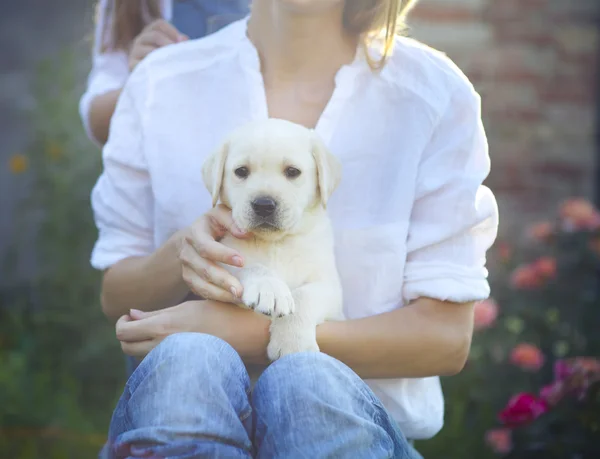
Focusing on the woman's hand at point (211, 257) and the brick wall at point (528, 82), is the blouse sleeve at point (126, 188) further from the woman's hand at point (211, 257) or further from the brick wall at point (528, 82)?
the brick wall at point (528, 82)

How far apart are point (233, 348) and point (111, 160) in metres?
0.61

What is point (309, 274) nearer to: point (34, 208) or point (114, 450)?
point (114, 450)

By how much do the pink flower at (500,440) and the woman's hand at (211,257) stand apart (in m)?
1.38

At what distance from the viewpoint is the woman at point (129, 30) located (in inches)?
90.6

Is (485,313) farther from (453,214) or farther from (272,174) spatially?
(272,174)

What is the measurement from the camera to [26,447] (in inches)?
125

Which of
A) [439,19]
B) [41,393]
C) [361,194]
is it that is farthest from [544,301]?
[41,393]

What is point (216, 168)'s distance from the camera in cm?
185

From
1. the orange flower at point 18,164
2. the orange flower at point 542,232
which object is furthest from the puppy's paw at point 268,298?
the orange flower at point 18,164

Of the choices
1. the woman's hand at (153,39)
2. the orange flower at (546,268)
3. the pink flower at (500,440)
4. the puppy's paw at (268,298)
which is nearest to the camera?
the puppy's paw at (268,298)

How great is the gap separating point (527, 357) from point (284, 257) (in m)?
1.41

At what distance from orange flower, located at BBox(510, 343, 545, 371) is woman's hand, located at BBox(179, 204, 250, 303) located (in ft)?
4.80

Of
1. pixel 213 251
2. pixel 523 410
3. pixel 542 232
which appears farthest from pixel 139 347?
pixel 542 232

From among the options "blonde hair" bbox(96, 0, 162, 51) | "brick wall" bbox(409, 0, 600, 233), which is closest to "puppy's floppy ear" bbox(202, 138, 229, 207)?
"blonde hair" bbox(96, 0, 162, 51)
